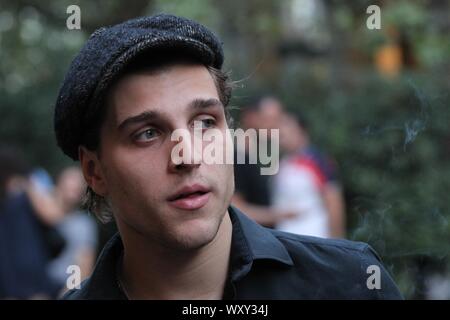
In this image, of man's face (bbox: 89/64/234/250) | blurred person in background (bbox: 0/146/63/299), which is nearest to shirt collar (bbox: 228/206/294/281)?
man's face (bbox: 89/64/234/250)

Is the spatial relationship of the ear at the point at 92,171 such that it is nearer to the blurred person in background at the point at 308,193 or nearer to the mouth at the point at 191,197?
the mouth at the point at 191,197

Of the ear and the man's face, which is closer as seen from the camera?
the man's face

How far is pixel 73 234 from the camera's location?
660cm

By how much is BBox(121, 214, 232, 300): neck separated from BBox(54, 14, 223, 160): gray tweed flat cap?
15.2 inches

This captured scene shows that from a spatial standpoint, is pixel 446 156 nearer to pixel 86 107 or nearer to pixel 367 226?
pixel 367 226

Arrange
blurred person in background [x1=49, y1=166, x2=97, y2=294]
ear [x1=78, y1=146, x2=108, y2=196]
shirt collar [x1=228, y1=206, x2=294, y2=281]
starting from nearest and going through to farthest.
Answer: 1. shirt collar [x1=228, y1=206, x2=294, y2=281]
2. ear [x1=78, y1=146, x2=108, y2=196]
3. blurred person in background [x1=49, y1=166, x2=97, y2=294]

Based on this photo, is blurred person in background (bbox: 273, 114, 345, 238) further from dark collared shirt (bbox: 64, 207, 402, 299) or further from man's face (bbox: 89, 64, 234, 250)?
man's face (bbox: 89, 64, 234, 250)

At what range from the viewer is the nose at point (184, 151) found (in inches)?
84.6

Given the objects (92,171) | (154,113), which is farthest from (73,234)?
(154,113)

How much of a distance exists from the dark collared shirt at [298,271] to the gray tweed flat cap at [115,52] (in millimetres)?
476

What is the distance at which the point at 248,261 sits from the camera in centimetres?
226

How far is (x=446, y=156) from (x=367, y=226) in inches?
211

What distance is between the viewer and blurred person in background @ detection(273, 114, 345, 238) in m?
5.74

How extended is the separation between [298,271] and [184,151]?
0.45 m
